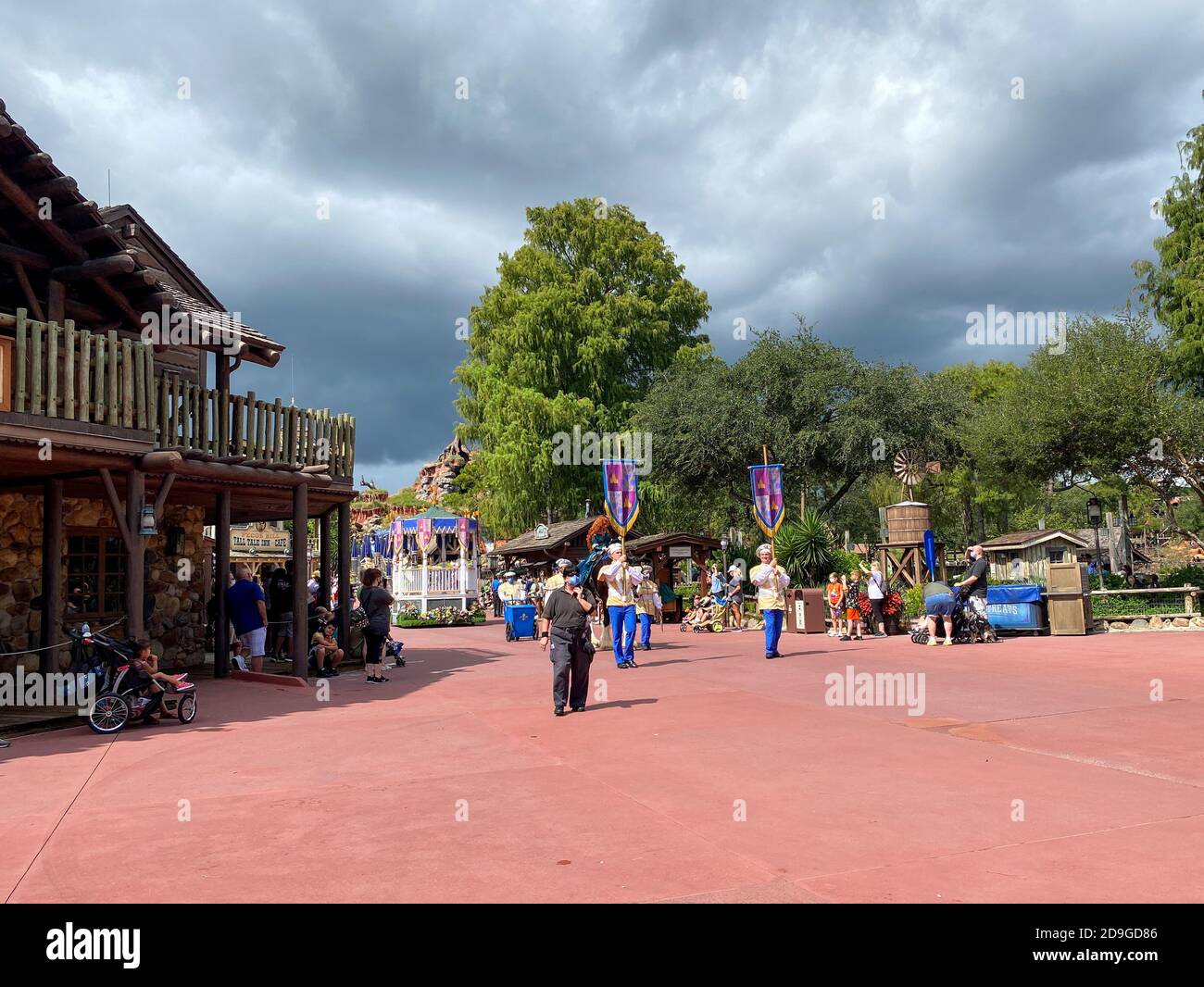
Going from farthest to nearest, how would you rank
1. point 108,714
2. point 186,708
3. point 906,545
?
1. point 906,545
2. point 186,708
3. point 108,714

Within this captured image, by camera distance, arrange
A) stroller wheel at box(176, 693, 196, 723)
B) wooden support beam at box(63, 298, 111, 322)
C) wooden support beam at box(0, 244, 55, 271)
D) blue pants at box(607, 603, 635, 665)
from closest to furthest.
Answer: stroller wheel at box(176, 693, 196, 723) → wooden support beam at box(0, 244, 55, 271) → wooden support beam at box(63, 298, 111, 322) → blue pants at box(607, 603, 635, 665)

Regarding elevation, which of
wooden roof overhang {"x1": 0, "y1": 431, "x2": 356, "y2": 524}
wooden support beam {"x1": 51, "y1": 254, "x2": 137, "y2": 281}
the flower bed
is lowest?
the flower bed

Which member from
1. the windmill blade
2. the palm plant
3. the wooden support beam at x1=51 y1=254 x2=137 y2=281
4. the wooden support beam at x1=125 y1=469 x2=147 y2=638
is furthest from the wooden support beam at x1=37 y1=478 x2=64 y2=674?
the windmill blade

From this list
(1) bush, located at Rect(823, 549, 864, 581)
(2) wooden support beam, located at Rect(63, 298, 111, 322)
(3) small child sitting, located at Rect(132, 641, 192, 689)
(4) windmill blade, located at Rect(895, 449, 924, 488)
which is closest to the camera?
(3) small child sitting, located at Rect(132, 641, 192, 689)

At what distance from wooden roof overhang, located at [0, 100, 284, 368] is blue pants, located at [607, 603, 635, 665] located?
7162 millimetres

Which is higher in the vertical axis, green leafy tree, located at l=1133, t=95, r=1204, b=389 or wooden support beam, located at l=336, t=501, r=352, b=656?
green leafy tree, located at l=1133, t=95, r=1204, b=389

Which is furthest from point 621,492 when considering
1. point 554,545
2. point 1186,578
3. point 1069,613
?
point 1186,578

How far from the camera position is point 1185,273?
1153 inches

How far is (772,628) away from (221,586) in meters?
8.59

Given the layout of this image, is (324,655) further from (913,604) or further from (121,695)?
(913,604)

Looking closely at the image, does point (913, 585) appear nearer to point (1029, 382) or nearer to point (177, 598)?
point (1029, 382)

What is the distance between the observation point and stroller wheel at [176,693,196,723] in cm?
1034

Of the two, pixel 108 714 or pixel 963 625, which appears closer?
pixel 108 714

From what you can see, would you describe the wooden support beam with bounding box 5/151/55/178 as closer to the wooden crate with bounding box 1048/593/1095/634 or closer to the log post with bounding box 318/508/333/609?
the log post with bounding box 318/508/333/609
